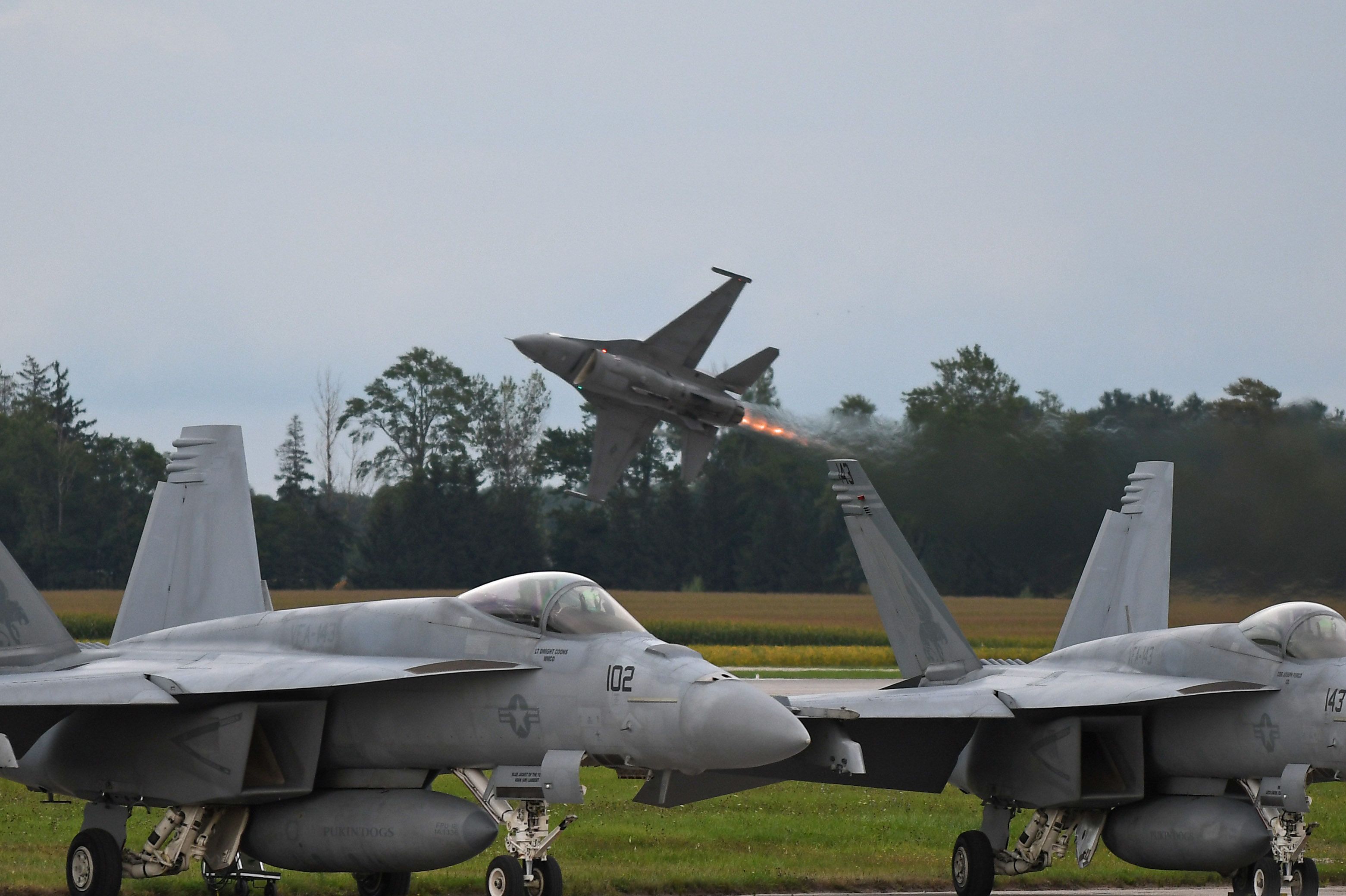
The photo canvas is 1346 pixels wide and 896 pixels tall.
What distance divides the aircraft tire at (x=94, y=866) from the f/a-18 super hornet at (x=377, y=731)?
0.05 ft

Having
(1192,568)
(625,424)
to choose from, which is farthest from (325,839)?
(625,424)

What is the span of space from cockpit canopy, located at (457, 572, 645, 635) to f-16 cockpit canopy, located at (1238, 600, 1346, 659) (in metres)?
4.97

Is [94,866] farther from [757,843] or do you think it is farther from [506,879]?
[757,843]

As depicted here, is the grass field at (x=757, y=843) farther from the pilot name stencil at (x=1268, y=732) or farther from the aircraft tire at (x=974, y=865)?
the pilot name stencil at (x=1268, y=732)

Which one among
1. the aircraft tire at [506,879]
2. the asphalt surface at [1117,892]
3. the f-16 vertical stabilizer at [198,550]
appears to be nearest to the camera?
the aircraft tire at [506,879]

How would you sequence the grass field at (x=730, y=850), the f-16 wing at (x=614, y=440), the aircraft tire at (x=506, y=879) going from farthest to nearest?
the f-16 wing at (x=614, y=440)
the grass field at (x=730, y=850)
the aircraft tire at (x=506, y=879)

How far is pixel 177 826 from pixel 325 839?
1325 millimetres

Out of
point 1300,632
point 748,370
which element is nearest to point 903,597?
point 1300,632

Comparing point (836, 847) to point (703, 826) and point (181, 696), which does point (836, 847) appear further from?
point (181, 696)

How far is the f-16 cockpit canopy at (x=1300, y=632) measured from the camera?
12812 mm

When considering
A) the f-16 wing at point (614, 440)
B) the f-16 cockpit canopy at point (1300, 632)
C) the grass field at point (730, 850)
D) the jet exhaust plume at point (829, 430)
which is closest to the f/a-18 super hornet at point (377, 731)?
the grass field at point (730, 850)

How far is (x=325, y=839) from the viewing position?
38.2ft

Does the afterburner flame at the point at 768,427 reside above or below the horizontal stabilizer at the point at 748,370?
below

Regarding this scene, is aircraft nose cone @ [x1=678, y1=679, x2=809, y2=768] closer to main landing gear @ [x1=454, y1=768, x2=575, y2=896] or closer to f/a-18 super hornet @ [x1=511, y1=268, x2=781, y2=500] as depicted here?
main landing gear @ [x1=454, y1=768, x2=575, y2=896]
